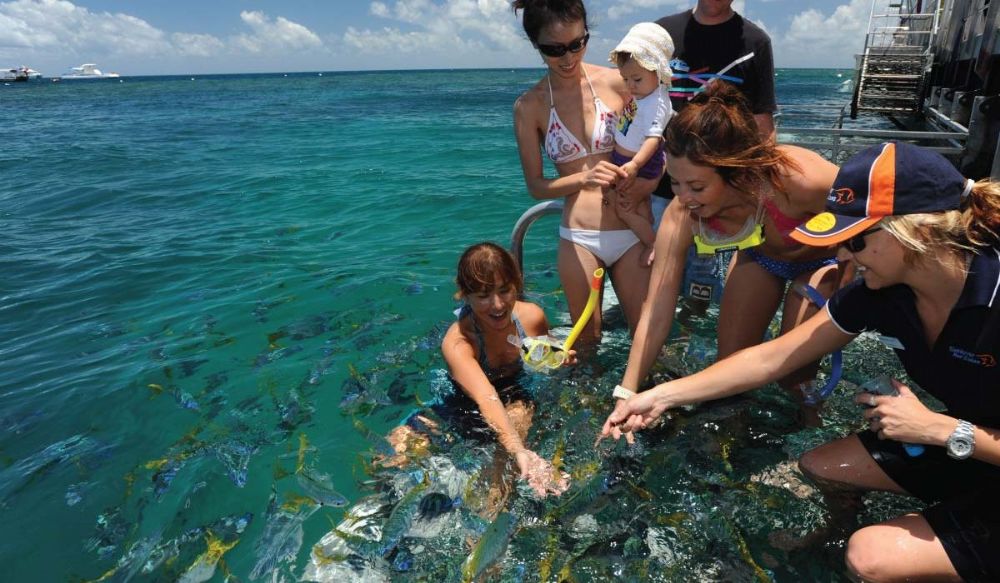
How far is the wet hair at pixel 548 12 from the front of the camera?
351 centimetres

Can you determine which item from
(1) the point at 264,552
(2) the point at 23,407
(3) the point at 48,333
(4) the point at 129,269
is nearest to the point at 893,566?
(1) the point at 264,552

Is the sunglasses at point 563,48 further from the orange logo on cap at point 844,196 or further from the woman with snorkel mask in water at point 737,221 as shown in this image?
the orange logo on cap at point 844,196

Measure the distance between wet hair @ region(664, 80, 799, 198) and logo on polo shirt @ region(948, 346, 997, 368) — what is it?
112 cm

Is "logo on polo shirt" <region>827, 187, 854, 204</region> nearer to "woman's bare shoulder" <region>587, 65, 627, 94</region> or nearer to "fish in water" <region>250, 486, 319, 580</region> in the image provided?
"woman's bare shoulder" <region>587, 65, 627, 94</region>

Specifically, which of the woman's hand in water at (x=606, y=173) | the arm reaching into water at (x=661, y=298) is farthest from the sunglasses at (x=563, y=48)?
the arm reaching into water at (x=661, y=298)

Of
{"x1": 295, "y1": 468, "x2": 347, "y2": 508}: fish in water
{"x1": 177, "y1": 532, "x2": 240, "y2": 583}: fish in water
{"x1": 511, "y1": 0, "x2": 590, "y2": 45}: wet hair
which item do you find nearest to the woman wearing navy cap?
{"x1": 511, "y1": 0, "x2": 590, "y2": 45}: wet hair

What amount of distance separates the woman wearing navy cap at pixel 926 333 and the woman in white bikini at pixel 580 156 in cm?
153

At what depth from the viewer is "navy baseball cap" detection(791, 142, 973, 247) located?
2008mm

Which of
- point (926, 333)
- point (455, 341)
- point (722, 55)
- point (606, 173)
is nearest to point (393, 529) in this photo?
point (455, 341)

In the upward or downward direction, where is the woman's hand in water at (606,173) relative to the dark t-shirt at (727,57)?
downward

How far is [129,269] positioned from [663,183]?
25.3 ft

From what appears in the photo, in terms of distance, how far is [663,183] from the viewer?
14.8 ft

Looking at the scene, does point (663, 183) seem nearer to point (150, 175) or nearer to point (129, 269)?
point (129, 269)

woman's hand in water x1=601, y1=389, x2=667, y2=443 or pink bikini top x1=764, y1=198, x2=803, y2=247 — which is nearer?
woman's hand in water x1=601, y1=389, x2=667, y2=443
